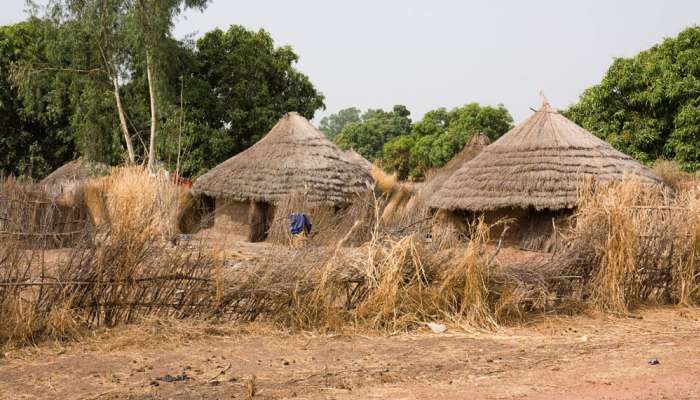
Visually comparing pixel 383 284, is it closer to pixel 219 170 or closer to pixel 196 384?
pixel 196 384

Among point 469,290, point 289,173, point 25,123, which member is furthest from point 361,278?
point 25,123

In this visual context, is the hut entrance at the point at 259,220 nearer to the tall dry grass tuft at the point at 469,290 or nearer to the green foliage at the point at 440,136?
the tall dry grass tuft at the point at 469,290

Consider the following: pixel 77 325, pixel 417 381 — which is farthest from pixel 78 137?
pixel 417 381

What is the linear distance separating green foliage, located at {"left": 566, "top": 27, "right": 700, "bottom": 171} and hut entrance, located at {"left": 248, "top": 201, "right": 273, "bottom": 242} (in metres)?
8.49

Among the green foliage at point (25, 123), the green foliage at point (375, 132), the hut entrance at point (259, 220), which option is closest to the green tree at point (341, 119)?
the green foliage at point (375, 132)

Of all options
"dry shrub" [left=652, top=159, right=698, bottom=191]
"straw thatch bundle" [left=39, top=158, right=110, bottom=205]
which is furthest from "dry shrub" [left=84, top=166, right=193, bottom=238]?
"dry shrub" [left=652, top=159, right=698, bottom=191]

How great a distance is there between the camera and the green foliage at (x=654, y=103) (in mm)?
16016

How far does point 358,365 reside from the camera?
4.55m

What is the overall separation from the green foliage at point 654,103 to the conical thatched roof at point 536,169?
3.86 metres

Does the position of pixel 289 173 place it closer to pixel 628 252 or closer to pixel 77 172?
pixel 77 172

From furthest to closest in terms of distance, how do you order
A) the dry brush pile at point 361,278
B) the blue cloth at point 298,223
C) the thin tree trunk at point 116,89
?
the thin tree trunk at point 116,89 → the blue cloth at point 298,223 → the dry brush pile at point 361,278

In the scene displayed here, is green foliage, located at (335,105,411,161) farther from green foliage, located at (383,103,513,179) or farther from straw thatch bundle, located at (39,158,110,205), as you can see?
straw thatch bundle, located at (39,158,110,205)

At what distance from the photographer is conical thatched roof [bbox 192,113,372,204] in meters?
14.2

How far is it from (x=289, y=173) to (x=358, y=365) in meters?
10.1
